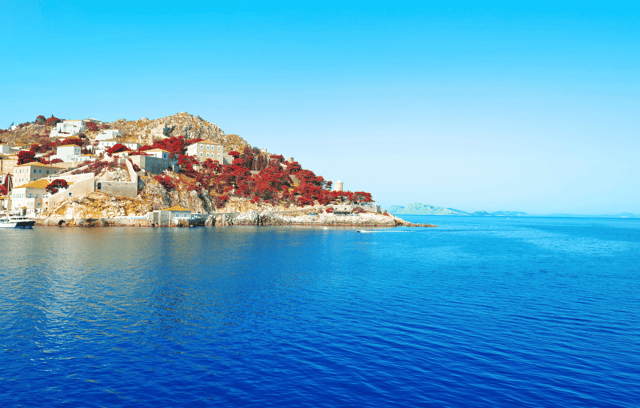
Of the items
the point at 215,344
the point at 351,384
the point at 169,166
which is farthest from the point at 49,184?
the point at 351,384

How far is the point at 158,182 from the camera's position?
113500 millimetres

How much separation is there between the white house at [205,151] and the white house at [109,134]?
122 ft

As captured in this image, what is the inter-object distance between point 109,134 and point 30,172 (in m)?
48.7

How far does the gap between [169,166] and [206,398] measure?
121098 millimetres

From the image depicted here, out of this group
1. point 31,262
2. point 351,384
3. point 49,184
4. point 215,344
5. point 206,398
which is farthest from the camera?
point 49,184

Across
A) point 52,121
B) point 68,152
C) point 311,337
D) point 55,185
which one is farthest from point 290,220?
point 52,121

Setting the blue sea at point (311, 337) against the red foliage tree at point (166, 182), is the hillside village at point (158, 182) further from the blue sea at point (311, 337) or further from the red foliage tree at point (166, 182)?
the blue sea at point (311, 337)

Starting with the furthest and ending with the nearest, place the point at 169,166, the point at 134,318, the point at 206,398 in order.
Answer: the point at 169,166
the point at 134,318
the point at 206,398

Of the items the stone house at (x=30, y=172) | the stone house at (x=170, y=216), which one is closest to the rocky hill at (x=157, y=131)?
the stone house at (x=30, y=172)

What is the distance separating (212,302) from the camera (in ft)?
92.0

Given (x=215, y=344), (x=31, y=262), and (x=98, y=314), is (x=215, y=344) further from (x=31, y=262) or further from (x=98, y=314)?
(x=31, y=262)

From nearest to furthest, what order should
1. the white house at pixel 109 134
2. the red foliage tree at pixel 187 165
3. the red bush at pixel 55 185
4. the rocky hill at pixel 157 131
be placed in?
the red bush at pixel 55 185 → the red foliage tree at pixel 187 165 → the white house at pixel 109 134 → the rocky hill at pixel 157 131

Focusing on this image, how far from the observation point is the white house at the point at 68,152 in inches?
5285

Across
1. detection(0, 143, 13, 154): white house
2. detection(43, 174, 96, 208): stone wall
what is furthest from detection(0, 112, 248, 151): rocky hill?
detection(43, 174, 96, 208): stone wall
